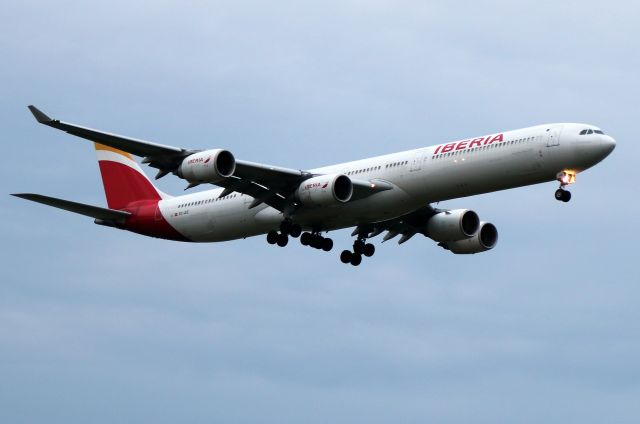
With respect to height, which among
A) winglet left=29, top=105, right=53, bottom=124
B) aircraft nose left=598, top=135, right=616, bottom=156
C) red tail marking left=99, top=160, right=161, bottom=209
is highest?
red tail marking left=99, top=160, right=161, bottom=209

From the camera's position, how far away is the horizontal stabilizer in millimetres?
60369

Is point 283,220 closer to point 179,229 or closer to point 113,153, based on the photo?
point 179,229

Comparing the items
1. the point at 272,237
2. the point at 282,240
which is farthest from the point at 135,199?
the point at 282,240

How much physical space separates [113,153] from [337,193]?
1832cm

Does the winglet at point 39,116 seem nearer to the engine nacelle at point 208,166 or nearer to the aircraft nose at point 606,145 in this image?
the engine nacelle at point 208,166

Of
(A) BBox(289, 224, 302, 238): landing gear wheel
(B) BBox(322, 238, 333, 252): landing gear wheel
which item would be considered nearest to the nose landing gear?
(B) BBox(322, 238, 333, 252): landing gear wheel

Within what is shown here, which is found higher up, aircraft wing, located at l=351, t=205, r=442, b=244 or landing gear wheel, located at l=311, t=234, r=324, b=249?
aircraft wing, located at l=351, t=205, r=442, b=244

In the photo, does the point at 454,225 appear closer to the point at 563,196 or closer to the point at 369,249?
the point at 369,249

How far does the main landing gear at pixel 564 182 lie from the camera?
55062mm

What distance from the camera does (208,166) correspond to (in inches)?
2224

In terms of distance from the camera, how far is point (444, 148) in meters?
57.9

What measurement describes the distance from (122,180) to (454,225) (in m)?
18.0

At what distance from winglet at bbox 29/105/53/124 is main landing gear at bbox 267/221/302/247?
496 inches

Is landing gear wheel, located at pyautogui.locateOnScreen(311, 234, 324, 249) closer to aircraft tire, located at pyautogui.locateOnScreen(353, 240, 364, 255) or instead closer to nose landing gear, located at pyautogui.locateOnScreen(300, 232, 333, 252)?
nose landing gear, located at pyautogui.locateOnScreen(300, 232, 333, 252)
